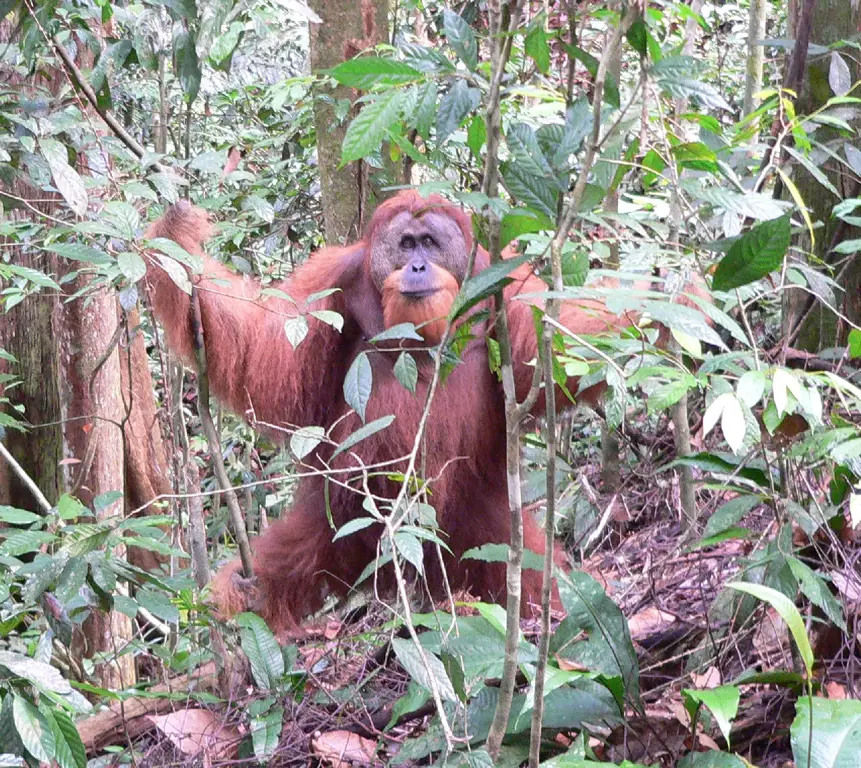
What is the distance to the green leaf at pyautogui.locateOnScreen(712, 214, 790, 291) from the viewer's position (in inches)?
65.7

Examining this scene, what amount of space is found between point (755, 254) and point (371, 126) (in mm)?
667

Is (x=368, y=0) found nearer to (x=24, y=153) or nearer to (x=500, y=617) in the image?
(x=24, y=153)

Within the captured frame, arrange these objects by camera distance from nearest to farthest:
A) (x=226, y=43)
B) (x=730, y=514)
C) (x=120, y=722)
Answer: (x=730, y=514) < (x=226, y=43) < (x=120, y=722)

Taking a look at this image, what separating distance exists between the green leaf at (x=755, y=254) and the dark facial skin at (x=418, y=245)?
5.61 ft

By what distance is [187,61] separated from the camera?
8.21 feet

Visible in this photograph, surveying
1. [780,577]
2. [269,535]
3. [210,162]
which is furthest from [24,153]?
[780,577]

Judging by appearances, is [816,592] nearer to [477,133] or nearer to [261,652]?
[477,133]

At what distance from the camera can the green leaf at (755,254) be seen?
5.48 feet

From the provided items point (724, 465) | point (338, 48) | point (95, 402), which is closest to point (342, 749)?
point (724, 465)

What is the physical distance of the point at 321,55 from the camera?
11.8 feet

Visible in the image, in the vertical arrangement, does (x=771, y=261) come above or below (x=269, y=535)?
above

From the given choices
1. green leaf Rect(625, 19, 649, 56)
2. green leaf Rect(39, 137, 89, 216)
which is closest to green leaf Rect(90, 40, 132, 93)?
green leaf Rect(39, 137, 89, 216)

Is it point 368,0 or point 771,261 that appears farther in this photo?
point 368,0

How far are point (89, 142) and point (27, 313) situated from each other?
229 cm
